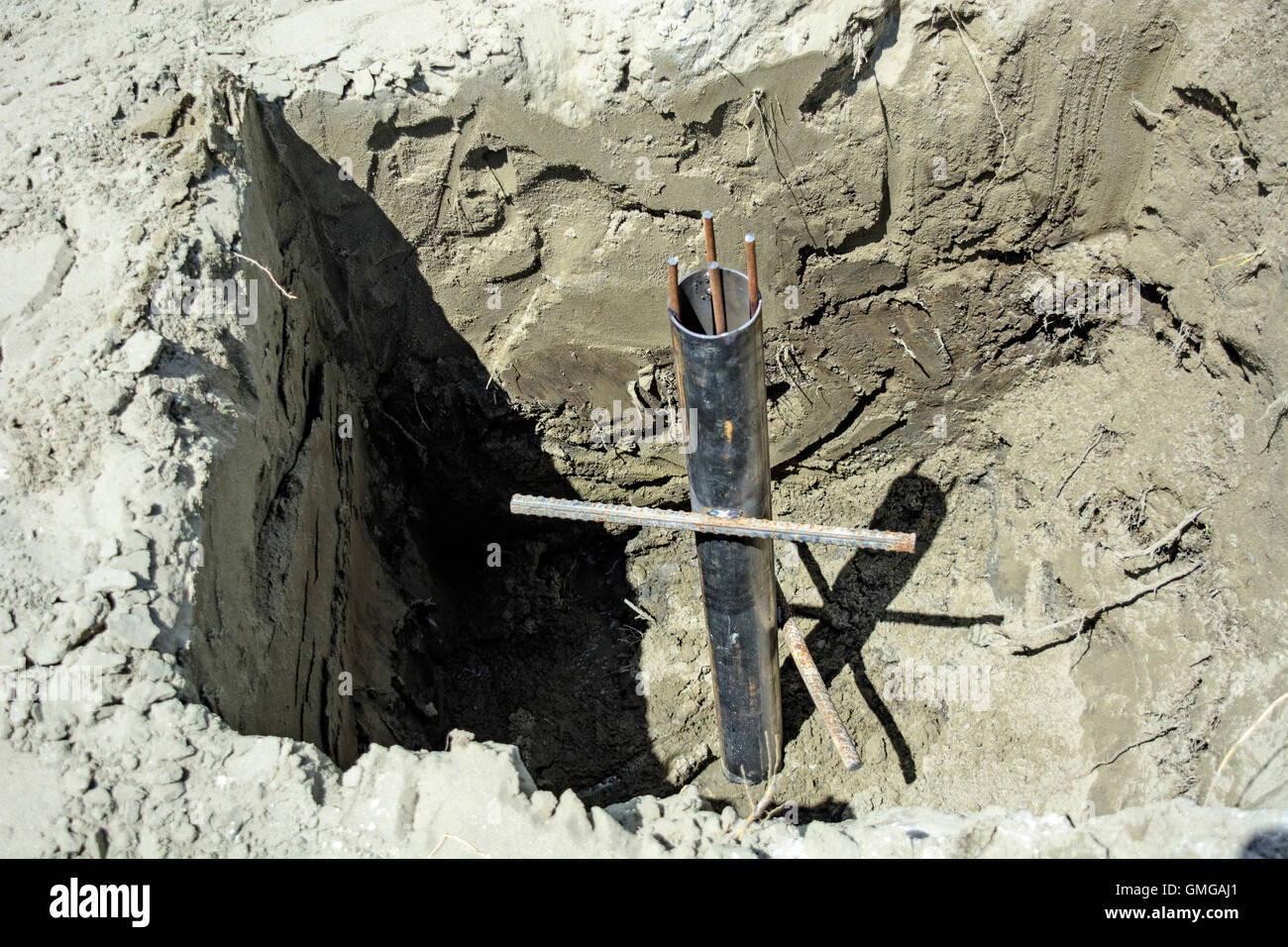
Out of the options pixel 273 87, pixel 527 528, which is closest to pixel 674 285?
pixel 273 87

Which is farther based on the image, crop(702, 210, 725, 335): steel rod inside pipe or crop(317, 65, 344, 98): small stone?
crop(317, 65, 344, 98): small stone

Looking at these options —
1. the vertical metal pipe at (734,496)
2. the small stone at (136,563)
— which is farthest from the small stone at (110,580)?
the vertical metal pipe at (734,496)

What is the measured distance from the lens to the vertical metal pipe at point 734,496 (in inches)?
121

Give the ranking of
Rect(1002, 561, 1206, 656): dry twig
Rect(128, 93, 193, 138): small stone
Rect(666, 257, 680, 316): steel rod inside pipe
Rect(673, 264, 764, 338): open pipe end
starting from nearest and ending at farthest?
Rect(666, 257, 680, 316): steel rod inside pipe → Rect(673, 264, 764, 338): open pipe end → Rect(128, 93, 193, 138): small stone → Rect(1002, 561, 1206, 656): dry twig

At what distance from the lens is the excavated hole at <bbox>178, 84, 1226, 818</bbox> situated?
4066mm

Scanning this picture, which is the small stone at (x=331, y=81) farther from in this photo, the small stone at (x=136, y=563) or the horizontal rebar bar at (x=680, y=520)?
the small stone at (x=136, y=563)

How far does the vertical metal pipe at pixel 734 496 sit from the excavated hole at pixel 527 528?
58 cm

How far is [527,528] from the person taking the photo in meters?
5.29

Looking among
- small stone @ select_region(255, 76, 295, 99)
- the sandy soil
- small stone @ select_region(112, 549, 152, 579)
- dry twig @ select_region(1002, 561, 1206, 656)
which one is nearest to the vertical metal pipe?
the sandy soil

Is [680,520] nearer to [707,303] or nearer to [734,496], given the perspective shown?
[734,496]

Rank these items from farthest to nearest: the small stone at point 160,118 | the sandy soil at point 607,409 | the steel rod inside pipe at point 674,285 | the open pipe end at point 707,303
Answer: the small stone at point 160,118 < the open pipe end at point 707,303 < the steel rod inside pipe at point 674,285 < the sandy soil at point 607,409

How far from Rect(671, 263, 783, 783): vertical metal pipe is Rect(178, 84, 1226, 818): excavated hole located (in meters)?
0.58

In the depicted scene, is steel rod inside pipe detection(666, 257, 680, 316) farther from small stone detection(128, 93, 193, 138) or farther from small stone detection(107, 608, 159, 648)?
small stone detection(128, 93, 193, 138)

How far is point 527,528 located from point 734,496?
2.13 metres
